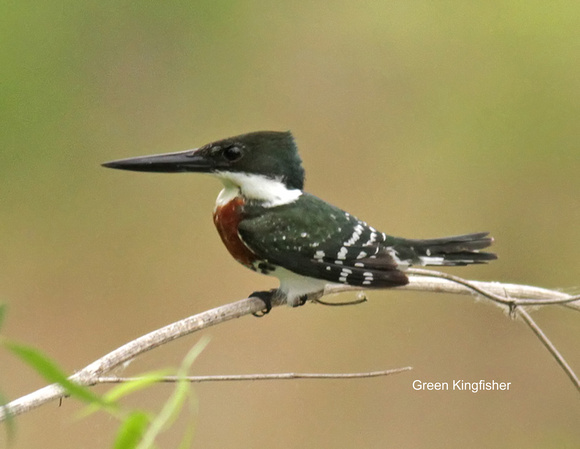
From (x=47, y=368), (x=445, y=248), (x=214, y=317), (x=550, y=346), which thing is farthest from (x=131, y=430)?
(x=445, y=248)

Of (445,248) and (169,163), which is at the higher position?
(169,163)

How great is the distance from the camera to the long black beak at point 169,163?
731mm

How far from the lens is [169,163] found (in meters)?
0.77

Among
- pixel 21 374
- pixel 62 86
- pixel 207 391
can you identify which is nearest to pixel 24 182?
pixel 62 86

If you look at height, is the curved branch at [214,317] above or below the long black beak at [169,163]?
below

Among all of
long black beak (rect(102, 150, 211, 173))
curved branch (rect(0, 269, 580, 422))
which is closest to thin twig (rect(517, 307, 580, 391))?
curved branch (rect(0, 269, 580, 422))

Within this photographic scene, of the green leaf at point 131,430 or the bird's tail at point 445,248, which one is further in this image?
the bird's tail at point 445,248

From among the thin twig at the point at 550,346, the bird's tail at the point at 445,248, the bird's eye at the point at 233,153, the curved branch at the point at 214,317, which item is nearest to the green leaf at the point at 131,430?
the curved branch at the point at 214,317

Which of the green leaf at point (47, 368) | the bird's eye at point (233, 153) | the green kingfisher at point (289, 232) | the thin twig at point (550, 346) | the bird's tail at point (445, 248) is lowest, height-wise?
the thin twig at point (550, 346)

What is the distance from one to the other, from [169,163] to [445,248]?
0.37 m

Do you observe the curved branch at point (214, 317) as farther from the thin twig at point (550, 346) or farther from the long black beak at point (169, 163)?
the long black beak at point (169, 163)

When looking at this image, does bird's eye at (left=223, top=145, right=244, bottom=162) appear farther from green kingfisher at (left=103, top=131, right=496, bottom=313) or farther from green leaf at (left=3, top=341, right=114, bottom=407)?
green leaf at (left=3, top=341, right=114, bottom=407)

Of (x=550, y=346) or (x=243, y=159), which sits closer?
(x=550, y=346)

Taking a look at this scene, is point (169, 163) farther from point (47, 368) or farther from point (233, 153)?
point (47, 368)
